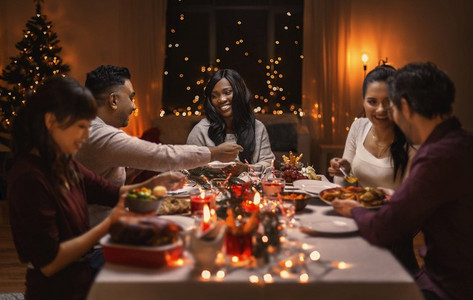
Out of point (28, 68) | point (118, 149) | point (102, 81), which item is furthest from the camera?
point (28, 68)

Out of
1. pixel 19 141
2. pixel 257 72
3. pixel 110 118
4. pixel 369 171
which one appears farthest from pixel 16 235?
pixel 257 72

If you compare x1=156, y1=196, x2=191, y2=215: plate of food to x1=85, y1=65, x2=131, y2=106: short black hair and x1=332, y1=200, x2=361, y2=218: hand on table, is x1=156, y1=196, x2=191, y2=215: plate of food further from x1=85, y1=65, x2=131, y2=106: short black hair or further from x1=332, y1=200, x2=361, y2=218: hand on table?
x1=85, y1=65, x2=131, y2=106: short black hair

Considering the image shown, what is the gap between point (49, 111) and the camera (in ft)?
4.85

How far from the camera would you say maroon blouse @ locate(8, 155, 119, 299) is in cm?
137

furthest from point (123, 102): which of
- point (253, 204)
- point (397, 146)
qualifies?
point (397, 146)

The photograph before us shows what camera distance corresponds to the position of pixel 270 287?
1.18 meters

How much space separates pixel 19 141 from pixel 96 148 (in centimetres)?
60

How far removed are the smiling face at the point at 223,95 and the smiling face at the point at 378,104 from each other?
1.23 meters

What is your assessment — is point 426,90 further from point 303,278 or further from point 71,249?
point 71,249

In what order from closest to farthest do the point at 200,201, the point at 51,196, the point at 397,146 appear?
the point at 51,196
the point at 200,201
the point at 397,146

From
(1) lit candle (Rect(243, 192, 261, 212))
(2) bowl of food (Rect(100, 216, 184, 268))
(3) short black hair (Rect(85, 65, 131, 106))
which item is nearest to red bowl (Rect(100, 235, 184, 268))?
(2) bowl of food (Rect(100, 216, 184, 268))

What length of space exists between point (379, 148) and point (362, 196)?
87cm

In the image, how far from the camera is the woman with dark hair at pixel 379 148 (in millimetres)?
2350

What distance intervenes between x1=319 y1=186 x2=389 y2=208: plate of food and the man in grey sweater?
657 mm
